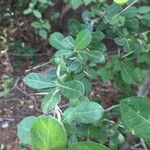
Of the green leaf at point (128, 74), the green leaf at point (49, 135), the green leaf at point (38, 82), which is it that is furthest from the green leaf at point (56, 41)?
the green leaf at point (49, 135)

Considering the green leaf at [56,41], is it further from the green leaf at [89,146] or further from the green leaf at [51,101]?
the green leaf at [89,146]

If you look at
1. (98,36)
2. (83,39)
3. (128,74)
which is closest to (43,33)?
(128,74)

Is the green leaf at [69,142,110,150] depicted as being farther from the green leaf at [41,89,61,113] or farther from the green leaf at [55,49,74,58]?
the green leaf at [55,49,74,58]

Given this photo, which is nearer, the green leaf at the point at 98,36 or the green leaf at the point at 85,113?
the green leaf at the point at 85,113

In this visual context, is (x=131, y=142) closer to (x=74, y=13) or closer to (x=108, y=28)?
(x=108, y=28)

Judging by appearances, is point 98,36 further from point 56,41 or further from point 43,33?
point 43,33

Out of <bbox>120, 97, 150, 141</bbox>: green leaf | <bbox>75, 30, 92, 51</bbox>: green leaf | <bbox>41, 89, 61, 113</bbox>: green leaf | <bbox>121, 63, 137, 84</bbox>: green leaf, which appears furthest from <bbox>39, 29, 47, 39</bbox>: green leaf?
<bbox>120, 97, 150, 141</bbox>: green leaf
